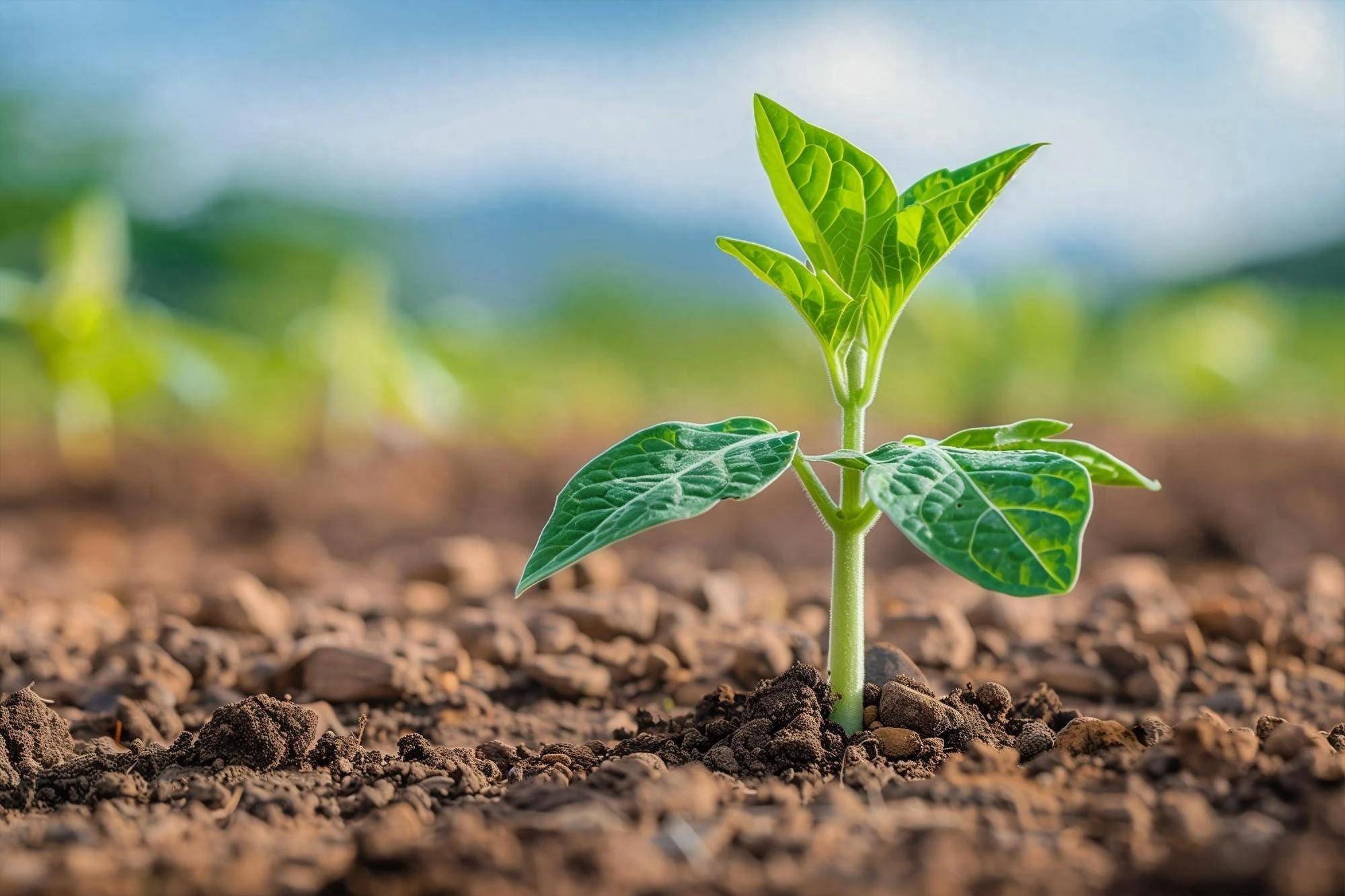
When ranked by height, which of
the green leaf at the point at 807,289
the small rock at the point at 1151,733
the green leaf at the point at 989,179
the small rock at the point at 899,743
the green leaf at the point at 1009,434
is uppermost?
the green leaf at the point at 989,179

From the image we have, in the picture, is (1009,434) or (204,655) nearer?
(1009,434)

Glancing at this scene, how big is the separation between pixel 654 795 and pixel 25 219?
9598mm

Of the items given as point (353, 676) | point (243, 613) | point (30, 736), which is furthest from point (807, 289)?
point (243, 613)


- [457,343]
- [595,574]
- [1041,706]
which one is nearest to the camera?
[1041,706]

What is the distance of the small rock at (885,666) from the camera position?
157 cm

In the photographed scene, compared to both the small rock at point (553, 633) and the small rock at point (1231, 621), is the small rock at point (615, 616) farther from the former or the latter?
the small rock at point (1231, 621)

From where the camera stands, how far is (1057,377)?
6.39 meters

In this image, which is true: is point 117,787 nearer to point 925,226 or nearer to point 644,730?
point 644,730

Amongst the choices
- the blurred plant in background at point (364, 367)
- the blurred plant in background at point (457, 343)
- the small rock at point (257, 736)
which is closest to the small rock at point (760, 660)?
the small rock at point (257, 736)

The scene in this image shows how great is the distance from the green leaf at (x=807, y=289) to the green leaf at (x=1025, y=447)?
157 mm

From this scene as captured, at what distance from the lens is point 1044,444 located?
132 centimetres

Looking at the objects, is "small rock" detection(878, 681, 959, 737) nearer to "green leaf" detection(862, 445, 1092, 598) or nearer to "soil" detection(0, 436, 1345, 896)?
"soil" detection(0, 436, 1345, 896)

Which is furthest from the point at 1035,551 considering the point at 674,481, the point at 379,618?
the point at 379,618

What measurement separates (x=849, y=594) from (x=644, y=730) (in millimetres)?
391
